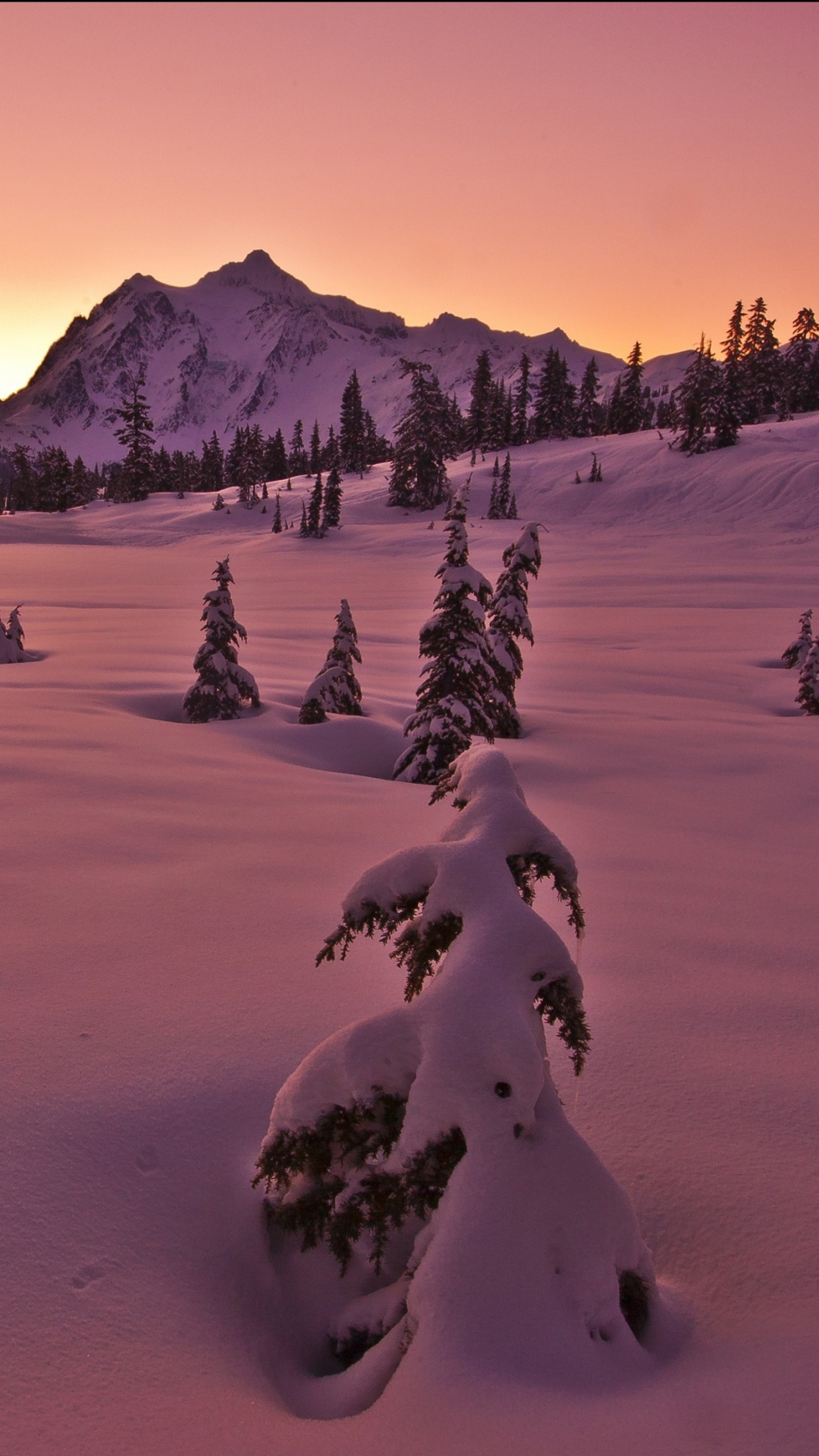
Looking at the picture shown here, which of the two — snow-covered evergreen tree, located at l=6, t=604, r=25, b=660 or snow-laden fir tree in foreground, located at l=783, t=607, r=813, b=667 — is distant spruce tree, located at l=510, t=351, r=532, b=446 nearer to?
snow-laden fir tree in foreground, located at l=783, t=607, r=813, b=667

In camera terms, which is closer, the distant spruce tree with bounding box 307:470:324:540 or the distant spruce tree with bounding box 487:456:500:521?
the distant spruce tree with bounding box 307:470:324:540

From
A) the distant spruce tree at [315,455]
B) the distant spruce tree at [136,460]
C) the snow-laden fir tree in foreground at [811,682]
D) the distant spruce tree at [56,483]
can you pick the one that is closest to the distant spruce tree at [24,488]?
the distant spruce tree at [56,483]

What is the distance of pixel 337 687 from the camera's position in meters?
14.2

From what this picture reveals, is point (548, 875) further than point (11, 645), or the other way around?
point (11, 645)

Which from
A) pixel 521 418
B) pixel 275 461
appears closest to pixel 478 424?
pixel 521 418

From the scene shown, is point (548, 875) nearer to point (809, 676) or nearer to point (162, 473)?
point (809, 676)

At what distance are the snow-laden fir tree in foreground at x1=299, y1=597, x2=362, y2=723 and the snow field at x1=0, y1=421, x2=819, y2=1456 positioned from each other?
1366 mm

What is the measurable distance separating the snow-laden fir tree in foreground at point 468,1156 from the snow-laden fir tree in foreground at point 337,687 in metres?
11.1

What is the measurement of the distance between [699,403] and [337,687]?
193ft

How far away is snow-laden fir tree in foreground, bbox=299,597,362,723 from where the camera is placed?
13.5 metres

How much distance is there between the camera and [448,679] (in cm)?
1224

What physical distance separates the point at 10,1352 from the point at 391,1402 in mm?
1005

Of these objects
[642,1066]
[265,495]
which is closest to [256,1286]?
[642,1066]

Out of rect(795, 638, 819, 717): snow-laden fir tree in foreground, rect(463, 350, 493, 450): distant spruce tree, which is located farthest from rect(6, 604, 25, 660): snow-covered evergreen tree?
rect(463, 350, 493, 450): distant spruce tree
